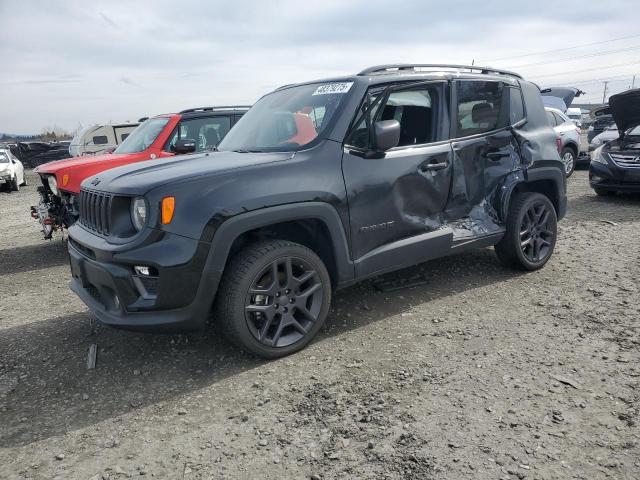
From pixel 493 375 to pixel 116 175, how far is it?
9.56 feet

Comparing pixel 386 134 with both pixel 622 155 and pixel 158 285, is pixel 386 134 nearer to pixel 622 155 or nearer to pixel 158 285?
pixel 158 285

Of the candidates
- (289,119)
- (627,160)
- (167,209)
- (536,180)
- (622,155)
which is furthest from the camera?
(622,155)

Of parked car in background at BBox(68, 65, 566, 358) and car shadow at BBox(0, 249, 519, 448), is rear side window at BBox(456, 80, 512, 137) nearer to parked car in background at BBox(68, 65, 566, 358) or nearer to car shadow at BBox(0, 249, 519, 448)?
parked car in background at BBox(68, 65, 566, 358)

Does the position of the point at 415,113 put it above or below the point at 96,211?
above

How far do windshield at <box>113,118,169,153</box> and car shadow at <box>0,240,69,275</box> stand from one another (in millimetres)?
1725

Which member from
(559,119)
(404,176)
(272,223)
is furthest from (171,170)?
(559,119)

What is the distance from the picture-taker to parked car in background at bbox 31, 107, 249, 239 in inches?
240

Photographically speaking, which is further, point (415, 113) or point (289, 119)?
point (415, 113)

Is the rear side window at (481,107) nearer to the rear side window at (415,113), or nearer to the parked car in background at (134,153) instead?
the rear side window at (415,113)

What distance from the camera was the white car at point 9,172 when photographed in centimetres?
1576

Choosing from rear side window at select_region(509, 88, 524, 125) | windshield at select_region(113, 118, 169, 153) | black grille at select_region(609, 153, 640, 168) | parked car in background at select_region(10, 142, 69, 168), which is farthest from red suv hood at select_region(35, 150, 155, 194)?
parked car in background at select_region(10, 142, 69, 168)

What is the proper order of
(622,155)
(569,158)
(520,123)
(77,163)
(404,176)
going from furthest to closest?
(569,158) → (622,155) → (77,163) → (520,123) → (404,176)

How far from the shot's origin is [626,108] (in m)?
9.09

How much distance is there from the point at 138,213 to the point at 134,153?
13.5ft
